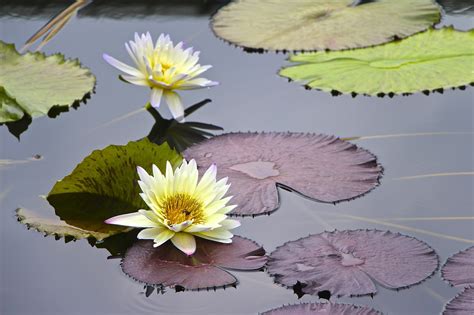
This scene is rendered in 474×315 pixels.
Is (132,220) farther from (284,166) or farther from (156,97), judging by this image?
(156,97)

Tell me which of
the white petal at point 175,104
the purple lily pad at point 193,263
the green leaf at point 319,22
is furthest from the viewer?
the green leaf at point 319,22

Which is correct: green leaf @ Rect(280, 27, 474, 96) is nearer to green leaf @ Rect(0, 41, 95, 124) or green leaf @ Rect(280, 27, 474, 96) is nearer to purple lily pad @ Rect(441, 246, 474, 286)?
green leaf @ Rect(0, 41, 95, 124)

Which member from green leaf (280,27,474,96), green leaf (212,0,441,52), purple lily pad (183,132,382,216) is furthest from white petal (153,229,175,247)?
green leaf (212,0,441,52)

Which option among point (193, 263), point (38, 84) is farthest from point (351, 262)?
point (38, 84)

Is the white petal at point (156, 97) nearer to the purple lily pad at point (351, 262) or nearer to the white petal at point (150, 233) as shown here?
the white petal at point (150, 233)

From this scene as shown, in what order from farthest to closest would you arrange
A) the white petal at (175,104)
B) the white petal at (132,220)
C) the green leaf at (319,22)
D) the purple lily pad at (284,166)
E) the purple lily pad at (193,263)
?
the green leaf at (319,22) < the white petal at (175,104) < the purple lily pad at (284,166) < the white petal at (132,220) < the purple lily pad at (193,263)

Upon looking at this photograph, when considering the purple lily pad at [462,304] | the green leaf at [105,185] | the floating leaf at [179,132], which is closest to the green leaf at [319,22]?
the floating leaf at [179,132]
